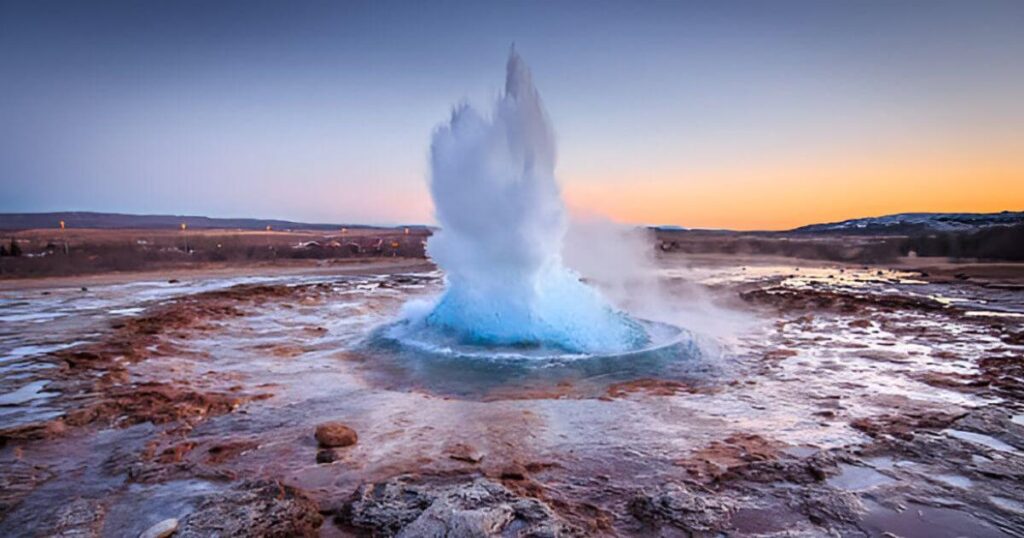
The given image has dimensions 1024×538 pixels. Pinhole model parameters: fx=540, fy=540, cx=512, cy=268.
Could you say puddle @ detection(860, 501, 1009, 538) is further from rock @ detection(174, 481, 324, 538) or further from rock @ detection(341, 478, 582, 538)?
rock @ detection(174, 481, 324, 538)

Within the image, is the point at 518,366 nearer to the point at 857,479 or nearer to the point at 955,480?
the point at 857,479

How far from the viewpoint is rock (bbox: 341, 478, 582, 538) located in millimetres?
3090

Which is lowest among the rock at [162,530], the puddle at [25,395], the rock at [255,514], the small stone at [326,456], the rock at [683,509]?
the puddle at [25,395]

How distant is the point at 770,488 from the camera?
3785 mm

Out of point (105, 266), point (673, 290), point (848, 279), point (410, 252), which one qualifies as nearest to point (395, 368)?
point (673, 290)

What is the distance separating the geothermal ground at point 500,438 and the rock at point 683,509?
19 millimetres

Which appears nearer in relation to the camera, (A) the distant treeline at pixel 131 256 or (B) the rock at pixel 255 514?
(B) the rock at pixel 255 514

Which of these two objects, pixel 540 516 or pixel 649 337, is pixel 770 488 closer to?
pixel 540 516

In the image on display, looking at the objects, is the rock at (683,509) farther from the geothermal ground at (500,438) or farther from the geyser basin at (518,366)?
the geyser basin at (518,366)

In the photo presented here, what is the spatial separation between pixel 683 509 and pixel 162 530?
311 centimetres

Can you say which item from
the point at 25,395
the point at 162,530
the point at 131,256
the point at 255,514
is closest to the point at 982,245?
the point at 255,514

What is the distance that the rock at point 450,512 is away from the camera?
3090mm

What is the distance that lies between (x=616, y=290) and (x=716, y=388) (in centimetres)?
937

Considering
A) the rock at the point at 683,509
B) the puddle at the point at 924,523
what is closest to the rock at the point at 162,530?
the rock at the point at 683,509
